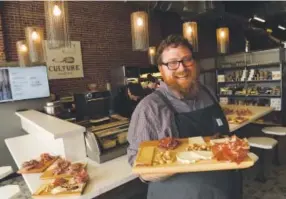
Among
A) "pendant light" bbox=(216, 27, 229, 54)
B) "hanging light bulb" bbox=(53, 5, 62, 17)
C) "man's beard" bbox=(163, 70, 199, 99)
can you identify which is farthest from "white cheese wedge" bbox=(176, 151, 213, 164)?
"pendant light" bbox=(216, 27, 229, 54)

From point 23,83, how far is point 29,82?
0.10m

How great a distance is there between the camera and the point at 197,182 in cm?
115

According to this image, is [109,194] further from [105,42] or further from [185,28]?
[105,42]

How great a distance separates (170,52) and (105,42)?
4.95m

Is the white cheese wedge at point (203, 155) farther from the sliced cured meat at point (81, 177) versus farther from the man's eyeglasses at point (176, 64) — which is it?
the sliced cured meat at point (81, 177)

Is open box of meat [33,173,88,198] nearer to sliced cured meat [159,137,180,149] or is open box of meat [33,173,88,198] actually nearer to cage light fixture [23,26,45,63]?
sliced cured meat [159,137,180,149]

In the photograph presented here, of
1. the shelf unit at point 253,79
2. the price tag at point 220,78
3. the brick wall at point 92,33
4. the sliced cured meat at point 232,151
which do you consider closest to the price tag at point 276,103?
the shelf unit at point 253,79

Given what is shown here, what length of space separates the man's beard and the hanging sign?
425cm

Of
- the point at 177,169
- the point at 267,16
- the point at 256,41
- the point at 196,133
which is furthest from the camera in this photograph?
the point at 256,41

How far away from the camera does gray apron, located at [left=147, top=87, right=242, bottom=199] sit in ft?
3.79

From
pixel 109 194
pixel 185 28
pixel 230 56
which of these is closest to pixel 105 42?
pixel 185 28

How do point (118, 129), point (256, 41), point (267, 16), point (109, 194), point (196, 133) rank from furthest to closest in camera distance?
point (256, 41) → point (267, 16) → point (118, 129) → point (109, 194) → point (196, 133)

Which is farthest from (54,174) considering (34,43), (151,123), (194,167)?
(34,43)

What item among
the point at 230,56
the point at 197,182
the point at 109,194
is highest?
the point at 230,56
